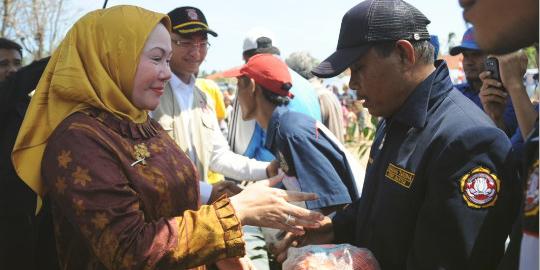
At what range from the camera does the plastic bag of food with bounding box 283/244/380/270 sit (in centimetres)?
188

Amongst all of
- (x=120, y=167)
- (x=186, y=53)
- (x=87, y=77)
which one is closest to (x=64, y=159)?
(x=120, y=167)

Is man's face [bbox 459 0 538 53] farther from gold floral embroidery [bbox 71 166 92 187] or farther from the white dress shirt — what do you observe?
the white dress shirt

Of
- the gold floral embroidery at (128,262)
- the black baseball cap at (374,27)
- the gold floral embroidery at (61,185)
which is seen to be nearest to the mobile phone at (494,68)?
the black baseball cap at (374,27)

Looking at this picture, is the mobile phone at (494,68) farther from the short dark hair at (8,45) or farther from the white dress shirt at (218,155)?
the short dark hair at (8,45)

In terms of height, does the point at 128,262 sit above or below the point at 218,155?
above

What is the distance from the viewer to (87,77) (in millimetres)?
1976

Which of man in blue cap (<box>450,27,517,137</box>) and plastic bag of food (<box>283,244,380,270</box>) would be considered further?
man in blue cap (<box>450,27,517,137</box>)

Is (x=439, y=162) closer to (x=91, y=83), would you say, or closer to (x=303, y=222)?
(x=303, y=222)

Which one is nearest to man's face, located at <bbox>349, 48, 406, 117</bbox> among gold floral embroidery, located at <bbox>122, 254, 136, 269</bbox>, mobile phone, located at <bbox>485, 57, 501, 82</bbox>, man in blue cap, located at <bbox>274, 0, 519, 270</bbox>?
man in blue cap, located at <bbox>274, 0, 519, 270</bbox>

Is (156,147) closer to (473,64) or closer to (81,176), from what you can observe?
(81,176)

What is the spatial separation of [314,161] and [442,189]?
44.0 inches

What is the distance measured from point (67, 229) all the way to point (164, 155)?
1.44 ft

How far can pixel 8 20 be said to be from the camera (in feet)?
37.8

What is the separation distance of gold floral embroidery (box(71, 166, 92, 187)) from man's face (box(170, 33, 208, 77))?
2.14m
